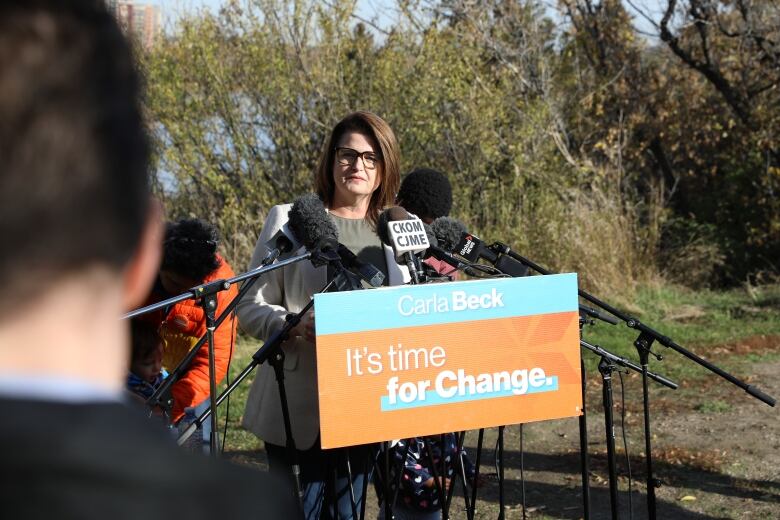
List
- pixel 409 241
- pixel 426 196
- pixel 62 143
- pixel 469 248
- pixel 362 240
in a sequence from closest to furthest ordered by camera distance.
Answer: pixel 62 143
pixel 409 241
pixel 469 248
pixel 362 240
pixel 426 196

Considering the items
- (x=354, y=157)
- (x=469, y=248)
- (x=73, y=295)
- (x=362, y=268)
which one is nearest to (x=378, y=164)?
(x=354, y=157)

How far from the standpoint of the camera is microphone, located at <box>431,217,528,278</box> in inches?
119

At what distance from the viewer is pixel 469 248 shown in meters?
3.08

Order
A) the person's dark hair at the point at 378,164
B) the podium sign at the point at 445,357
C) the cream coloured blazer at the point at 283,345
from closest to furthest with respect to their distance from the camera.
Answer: the podium sign at the point at 445,357 < the cream coloured blazer at the point at 283,345 < the person's dark hair at the point at 378,164

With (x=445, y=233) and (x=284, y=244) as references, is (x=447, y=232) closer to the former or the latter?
(x=445, y=233)

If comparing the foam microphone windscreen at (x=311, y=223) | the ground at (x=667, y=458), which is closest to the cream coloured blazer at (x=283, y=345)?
the foam microphone windscreen at (x=311, y=223)

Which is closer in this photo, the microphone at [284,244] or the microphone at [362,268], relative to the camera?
the microphone at [362,268]

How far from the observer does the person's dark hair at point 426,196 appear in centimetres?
462

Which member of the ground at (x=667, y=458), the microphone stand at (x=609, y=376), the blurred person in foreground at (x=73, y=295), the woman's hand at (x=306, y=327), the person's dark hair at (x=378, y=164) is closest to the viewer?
the blurred person in foreground at (x=73, y=295)

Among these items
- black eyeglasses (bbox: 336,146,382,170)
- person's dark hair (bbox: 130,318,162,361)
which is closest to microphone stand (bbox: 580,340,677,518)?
black eyeglasses (bbox: 336,146,382,170)

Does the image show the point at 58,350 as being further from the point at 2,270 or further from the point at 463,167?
the point at 463,167

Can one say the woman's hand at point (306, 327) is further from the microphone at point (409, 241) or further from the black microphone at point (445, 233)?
the black microphone at point (445, 233)

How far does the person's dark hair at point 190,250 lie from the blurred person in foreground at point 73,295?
2.71 m

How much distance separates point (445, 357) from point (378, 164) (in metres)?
1.12
